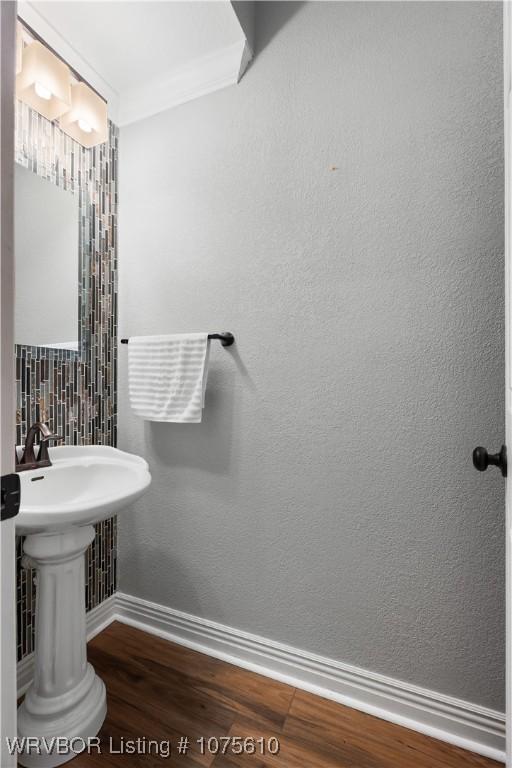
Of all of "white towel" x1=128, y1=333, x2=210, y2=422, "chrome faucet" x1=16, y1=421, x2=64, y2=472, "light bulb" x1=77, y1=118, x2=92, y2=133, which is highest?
"light bulb" x1=77, y1=118, x2=92, y2=133

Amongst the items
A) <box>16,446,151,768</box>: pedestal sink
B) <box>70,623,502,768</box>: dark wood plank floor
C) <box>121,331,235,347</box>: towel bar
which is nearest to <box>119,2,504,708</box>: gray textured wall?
<box>121,331,235,347</box>: towel bar

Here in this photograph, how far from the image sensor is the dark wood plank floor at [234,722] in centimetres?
98

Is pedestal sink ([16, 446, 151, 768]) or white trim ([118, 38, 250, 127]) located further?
white trim ([118, 38, 250, 127])

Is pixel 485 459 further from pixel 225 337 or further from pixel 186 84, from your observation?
pixel 186 84

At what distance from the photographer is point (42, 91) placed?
1182 mm

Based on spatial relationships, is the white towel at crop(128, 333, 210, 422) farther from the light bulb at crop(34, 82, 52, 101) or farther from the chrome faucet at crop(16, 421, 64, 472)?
the light bulb at crop(34, 82, 52, 101)

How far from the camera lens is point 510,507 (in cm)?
72

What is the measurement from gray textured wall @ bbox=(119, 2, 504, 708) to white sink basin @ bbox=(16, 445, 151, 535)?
22 centimetres

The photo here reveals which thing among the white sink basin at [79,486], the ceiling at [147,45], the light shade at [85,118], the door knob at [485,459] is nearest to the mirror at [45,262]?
the light shade at [85,118]

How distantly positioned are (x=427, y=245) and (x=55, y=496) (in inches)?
55.7

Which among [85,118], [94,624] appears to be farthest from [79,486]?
[85,118]

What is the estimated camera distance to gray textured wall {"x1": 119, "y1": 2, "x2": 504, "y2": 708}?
101cm

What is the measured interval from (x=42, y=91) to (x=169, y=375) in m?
1.03

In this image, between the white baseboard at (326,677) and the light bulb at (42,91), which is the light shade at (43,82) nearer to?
the light bulb at (42,91)
